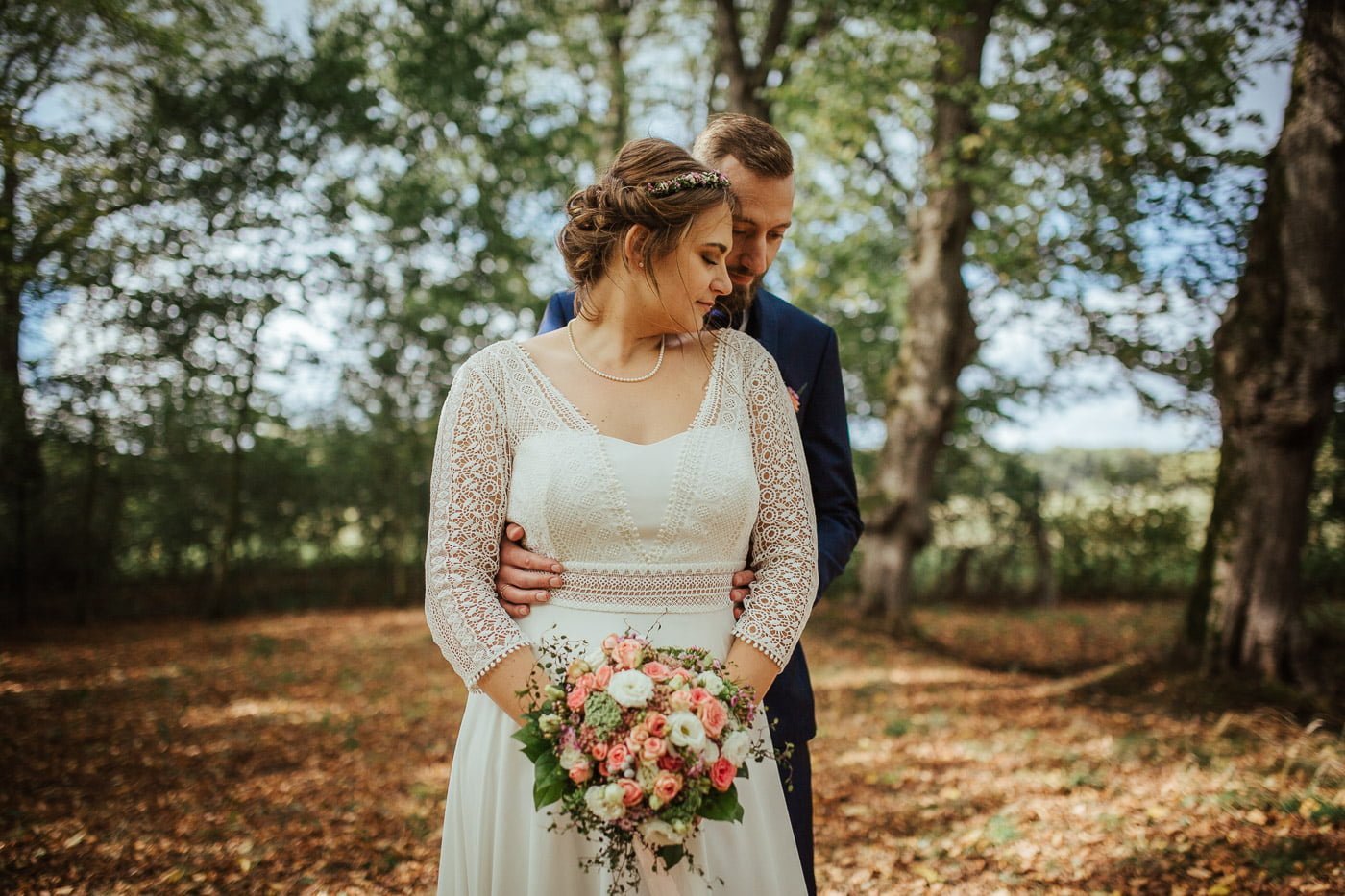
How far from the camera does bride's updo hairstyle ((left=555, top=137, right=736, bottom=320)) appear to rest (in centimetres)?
208

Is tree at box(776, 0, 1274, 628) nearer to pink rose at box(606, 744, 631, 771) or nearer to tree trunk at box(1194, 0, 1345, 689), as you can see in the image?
tree trunk at box(1194, 0, 1345, 689)

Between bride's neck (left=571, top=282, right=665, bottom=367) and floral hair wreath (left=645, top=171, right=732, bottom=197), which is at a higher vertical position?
floral hair wreath (left=645, top=171, right=732, bottom=197)

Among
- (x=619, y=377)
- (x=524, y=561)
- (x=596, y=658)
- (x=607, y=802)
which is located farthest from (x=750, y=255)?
(x=607, y=802)

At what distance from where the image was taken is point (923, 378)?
9578mm

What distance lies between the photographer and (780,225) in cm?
248

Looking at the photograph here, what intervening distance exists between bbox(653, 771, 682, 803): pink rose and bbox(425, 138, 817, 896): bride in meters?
0.44

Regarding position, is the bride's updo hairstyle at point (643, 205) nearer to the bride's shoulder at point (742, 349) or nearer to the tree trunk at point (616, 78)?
the bride's shoulder at point (742, 349)

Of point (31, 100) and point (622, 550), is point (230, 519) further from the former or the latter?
point (622, 550)

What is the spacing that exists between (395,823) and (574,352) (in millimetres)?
3766

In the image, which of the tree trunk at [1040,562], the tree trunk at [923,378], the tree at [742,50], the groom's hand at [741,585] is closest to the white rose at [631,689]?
the groom's hand at [741,585]

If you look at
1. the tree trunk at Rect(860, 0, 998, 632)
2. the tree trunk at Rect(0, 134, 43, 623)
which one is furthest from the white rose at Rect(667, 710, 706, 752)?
the tree trunk at Rect(860, 0, 998, 632)

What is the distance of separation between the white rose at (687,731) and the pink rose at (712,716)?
0.06ft

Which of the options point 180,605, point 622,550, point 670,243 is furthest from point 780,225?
point 180,605

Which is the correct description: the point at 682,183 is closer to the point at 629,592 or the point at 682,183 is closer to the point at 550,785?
the point at 629,592
